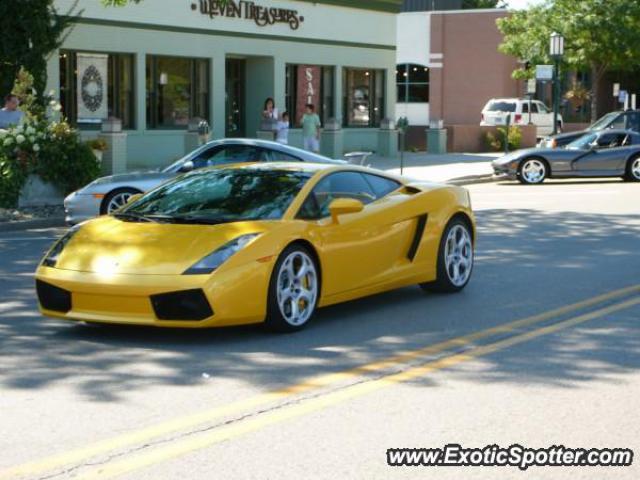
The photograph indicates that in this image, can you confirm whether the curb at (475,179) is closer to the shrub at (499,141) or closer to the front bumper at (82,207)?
the shrub at (499,141)

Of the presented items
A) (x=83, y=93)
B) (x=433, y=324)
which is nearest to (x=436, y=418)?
(x=433, y=324)

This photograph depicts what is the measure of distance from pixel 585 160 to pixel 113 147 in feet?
34.3

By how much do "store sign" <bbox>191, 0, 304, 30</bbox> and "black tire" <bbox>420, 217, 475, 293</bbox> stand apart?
75.3ft

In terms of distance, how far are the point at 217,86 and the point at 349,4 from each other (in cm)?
628

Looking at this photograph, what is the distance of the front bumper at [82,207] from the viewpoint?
Result: 682 inches

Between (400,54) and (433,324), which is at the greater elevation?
(400,54)

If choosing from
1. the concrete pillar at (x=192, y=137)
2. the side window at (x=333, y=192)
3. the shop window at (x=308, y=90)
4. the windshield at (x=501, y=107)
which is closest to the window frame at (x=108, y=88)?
the concrete pillar at (x=192, y=137)

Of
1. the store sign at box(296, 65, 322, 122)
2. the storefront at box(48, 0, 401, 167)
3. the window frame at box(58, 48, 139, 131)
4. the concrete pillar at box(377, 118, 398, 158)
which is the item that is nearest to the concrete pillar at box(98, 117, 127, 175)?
the window frame at box(58, 48, 139, 131)

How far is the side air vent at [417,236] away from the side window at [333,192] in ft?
1.62

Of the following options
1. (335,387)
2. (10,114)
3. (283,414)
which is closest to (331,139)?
(10,114)

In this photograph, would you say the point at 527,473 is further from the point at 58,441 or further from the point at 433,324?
the point at 433,324

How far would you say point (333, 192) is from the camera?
33.6ft

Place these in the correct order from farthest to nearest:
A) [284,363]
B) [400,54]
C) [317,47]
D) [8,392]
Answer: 1. [400,54]
2. [317,47]
3. [284,363]
4. [8,392]

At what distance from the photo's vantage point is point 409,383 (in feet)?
25.1
